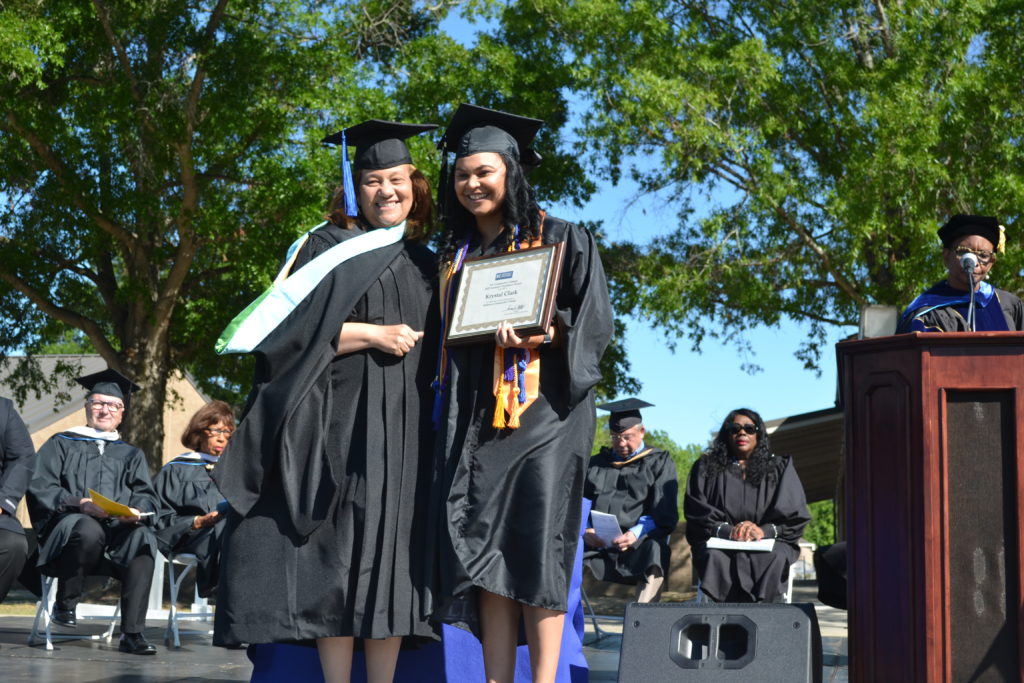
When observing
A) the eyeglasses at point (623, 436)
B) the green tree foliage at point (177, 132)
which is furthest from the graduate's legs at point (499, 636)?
the green tree foliage at point (177, 132)

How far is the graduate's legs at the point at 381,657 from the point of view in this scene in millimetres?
3580

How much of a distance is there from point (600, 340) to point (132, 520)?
17.3 ft

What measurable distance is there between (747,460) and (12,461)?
184 inches

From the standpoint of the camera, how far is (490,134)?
3.68 m

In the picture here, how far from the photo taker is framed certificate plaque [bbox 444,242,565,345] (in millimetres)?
3359

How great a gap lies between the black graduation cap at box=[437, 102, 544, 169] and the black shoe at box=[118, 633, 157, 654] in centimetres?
455

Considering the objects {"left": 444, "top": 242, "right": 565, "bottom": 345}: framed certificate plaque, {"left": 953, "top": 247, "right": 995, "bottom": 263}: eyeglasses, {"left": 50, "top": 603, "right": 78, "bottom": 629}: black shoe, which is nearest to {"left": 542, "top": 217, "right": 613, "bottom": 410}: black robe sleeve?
{"left": 444, "top": 242, "right": 565, "bottom": 345}: framed certificate plaque

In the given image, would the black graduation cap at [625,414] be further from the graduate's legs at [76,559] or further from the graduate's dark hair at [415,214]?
the graduate's dark hair at [415,214]

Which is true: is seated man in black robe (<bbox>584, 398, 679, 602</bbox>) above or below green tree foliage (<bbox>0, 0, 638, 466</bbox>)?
below

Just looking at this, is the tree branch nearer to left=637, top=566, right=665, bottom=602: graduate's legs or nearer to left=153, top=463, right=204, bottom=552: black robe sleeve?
left=153, top=463, right=204, bottom=552: black robe sleeve

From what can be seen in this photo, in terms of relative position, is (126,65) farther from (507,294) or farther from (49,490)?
(507,294)

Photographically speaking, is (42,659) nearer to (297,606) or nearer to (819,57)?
(297,606)

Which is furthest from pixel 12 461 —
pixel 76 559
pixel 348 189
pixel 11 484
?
pixel 348 189

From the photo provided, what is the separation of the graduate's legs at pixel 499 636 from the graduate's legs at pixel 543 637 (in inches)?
1.9
